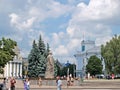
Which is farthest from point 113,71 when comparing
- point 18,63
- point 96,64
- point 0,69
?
point 18,63

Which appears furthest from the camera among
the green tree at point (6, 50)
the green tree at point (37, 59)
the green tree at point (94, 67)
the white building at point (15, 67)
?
the white building at point (15, 67)

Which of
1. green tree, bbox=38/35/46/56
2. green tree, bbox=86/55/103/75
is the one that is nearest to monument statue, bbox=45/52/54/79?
green tree, bbox=38/35/46/56

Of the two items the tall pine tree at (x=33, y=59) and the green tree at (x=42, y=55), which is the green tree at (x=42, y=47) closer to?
the green tree at (x=42, y=55)

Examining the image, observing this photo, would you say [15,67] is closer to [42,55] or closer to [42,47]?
[42,47]

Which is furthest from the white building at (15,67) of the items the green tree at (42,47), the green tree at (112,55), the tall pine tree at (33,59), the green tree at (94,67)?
the green tree at (112,55)

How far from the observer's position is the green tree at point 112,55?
307ft

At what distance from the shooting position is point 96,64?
14738 centimetres

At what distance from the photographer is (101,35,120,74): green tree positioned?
9344 cm

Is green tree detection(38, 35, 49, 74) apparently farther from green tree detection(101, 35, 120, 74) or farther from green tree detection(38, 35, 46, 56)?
green tree detection(101, 35, 120, 74)

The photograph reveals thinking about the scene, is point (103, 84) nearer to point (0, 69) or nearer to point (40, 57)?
point (0, 69)

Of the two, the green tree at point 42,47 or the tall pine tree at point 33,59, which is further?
the green tree at point 42,47

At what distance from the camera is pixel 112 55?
305ft

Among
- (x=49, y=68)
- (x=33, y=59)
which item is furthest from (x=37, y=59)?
(x=49, y=68)

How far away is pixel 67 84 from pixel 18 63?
130 metres
